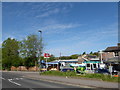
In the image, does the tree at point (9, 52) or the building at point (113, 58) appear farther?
the tree at point (9, 52)

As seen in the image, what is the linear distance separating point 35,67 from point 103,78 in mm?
41369

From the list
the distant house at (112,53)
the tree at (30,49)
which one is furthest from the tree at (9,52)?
the distant house at (112,53)

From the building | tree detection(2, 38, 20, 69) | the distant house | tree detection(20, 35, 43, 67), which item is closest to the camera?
the building

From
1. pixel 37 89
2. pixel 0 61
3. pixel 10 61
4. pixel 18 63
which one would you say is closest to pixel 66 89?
pixel 37 89

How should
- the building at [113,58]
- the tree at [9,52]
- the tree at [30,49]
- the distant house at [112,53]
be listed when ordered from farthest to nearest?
the tree at [9,52]
the tree at [30,49]
the distant house at [112,53]
the building at [113,58]

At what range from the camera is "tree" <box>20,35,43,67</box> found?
60.0m

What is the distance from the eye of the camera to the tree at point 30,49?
2362 inches

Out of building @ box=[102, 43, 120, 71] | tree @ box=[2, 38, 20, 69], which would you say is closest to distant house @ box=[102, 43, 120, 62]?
building @ box=[102, 43, 120, 71]

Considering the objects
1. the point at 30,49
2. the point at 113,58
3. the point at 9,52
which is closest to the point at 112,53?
the point at 113,58

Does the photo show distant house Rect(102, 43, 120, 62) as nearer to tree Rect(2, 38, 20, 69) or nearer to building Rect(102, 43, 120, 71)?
building Rect(102, 43, 120, 71)

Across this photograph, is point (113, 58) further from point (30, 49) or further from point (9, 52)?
point (9, 52)

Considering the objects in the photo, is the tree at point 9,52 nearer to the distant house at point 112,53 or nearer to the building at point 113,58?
the distant house at point 112,53

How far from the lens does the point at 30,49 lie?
198ft

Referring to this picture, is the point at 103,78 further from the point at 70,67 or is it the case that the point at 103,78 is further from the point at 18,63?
the point at 18,63
